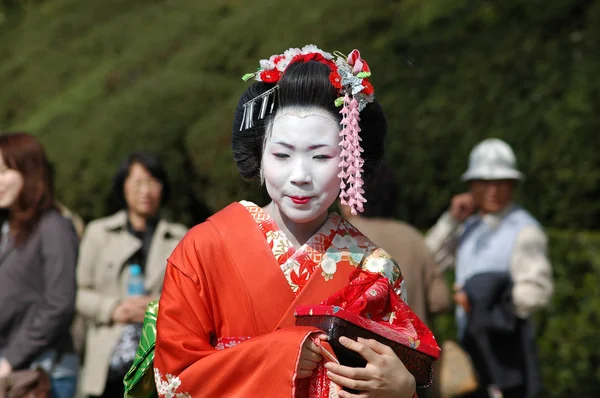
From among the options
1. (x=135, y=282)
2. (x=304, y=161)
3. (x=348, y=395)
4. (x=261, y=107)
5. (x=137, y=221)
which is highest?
(x=261, y=107)

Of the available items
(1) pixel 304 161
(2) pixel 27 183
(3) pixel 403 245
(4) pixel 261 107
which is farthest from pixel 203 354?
(3) pixel 403 245

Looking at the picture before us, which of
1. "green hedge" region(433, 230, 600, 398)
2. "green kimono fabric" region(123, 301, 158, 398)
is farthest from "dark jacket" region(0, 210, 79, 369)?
"green hedge" region(433, 230, 600, 398)

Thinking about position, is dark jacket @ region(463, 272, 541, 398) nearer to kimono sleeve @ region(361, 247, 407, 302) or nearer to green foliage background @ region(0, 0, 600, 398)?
green foliage background @ region(0, 0, 600, 398)

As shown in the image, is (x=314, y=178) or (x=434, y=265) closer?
(x=314, y=178)

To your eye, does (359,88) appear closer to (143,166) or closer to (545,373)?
(143,166)

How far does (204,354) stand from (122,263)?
2.90m

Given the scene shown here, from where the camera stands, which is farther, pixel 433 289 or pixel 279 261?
pixel 433 289

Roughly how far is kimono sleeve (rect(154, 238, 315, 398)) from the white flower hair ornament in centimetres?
45

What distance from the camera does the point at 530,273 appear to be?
5.59m

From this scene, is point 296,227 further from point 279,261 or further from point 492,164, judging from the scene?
point 492,164

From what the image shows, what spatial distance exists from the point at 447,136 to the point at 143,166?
96.5 inches

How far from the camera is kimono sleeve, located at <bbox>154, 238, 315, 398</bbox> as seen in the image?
9.13ft

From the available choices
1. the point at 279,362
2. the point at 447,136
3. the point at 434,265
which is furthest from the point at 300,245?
the point at 447,136

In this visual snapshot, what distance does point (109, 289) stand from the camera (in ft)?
18.6
